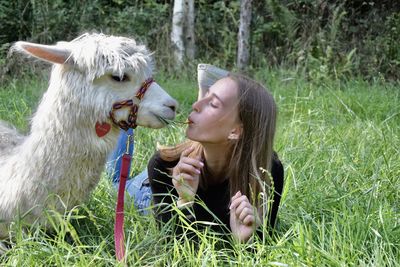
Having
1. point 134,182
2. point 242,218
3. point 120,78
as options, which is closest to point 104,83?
point 120,78

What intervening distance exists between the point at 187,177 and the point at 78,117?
1.49ft

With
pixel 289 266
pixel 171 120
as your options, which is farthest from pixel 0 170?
pixel 289 266

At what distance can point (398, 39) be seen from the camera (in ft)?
27.0

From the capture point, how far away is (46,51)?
2.65m

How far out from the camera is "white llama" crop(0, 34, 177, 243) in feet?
8.71

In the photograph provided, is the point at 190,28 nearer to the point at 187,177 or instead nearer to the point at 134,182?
the point at 134,182

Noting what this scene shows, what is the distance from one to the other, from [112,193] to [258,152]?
2.79 ft

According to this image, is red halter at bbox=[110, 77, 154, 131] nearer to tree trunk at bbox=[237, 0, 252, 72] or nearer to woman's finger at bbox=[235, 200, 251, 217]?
woman's finger at bbox=[235, 200, 251, 217]

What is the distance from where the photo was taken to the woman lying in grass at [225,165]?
2670 millimetres

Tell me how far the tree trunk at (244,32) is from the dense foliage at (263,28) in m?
0.42

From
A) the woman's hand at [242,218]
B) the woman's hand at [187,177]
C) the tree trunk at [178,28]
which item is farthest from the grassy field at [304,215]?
the tree trunk at [178,28]

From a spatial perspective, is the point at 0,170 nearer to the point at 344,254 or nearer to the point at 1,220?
the point at 1,220

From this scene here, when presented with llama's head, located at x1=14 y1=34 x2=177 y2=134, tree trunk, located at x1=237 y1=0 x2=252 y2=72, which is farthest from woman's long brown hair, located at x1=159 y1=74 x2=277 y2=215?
tree trunk, located at x1=237 y1=0 x2=252 y2=72

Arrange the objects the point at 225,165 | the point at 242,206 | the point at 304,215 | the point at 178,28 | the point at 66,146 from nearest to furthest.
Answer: the point at 242,206 → the point at 66,146 → the point at 225,165 → the point at 304,215 → the point at 178,28
